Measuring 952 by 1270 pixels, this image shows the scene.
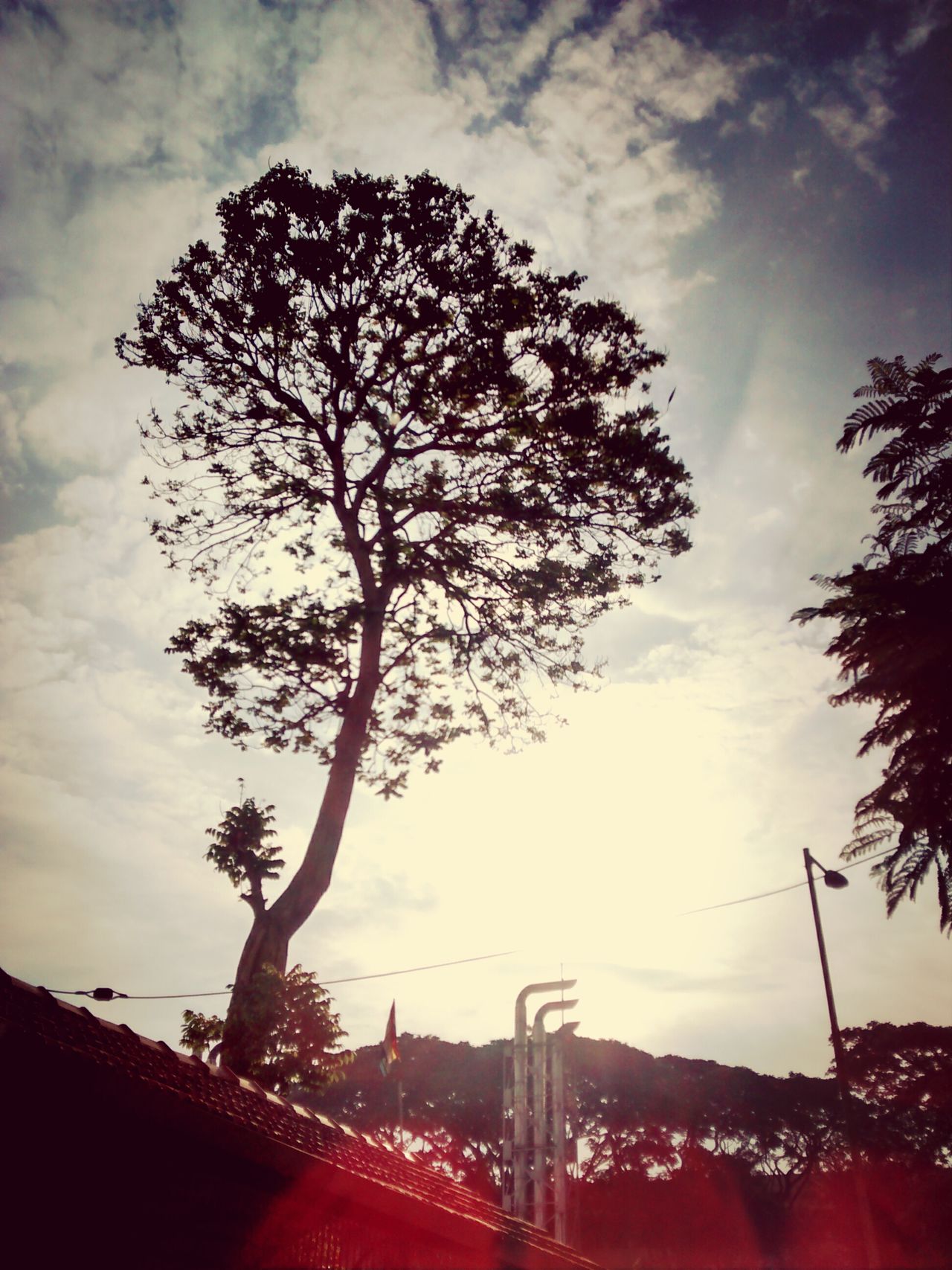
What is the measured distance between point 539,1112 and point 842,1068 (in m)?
6.71

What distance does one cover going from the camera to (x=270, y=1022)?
8.82 meters

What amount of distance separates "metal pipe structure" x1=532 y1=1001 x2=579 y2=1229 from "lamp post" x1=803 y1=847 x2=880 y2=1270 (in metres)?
5.90

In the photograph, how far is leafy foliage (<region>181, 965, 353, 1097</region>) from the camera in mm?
8789

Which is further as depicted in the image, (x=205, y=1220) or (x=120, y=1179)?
(x=205, y=1220)

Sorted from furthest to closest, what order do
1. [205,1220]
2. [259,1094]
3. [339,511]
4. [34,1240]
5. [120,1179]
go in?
[339,511] → [259,1094] → [205,1220] → [120,1179] → [34,1240]

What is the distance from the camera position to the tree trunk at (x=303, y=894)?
8914 millimetres

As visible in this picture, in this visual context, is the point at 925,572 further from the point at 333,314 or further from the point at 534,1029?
the point at 534,1029

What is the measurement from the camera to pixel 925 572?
14.2m

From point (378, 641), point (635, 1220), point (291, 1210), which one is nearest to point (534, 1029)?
point (378, 641)

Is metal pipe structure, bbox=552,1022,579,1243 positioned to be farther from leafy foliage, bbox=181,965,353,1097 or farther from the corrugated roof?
the corrugated roof

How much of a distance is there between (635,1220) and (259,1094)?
37.8 meters

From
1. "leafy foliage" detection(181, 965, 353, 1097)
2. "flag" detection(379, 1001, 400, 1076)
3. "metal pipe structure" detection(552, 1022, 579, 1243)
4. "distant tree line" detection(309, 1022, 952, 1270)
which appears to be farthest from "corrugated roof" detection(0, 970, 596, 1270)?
"distant tree line" detection(309, 1022, 952, 1270)

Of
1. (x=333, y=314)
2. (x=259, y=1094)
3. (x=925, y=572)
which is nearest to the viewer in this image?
(x=259, y=1094)

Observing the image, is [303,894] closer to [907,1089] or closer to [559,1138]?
[559,1138]
